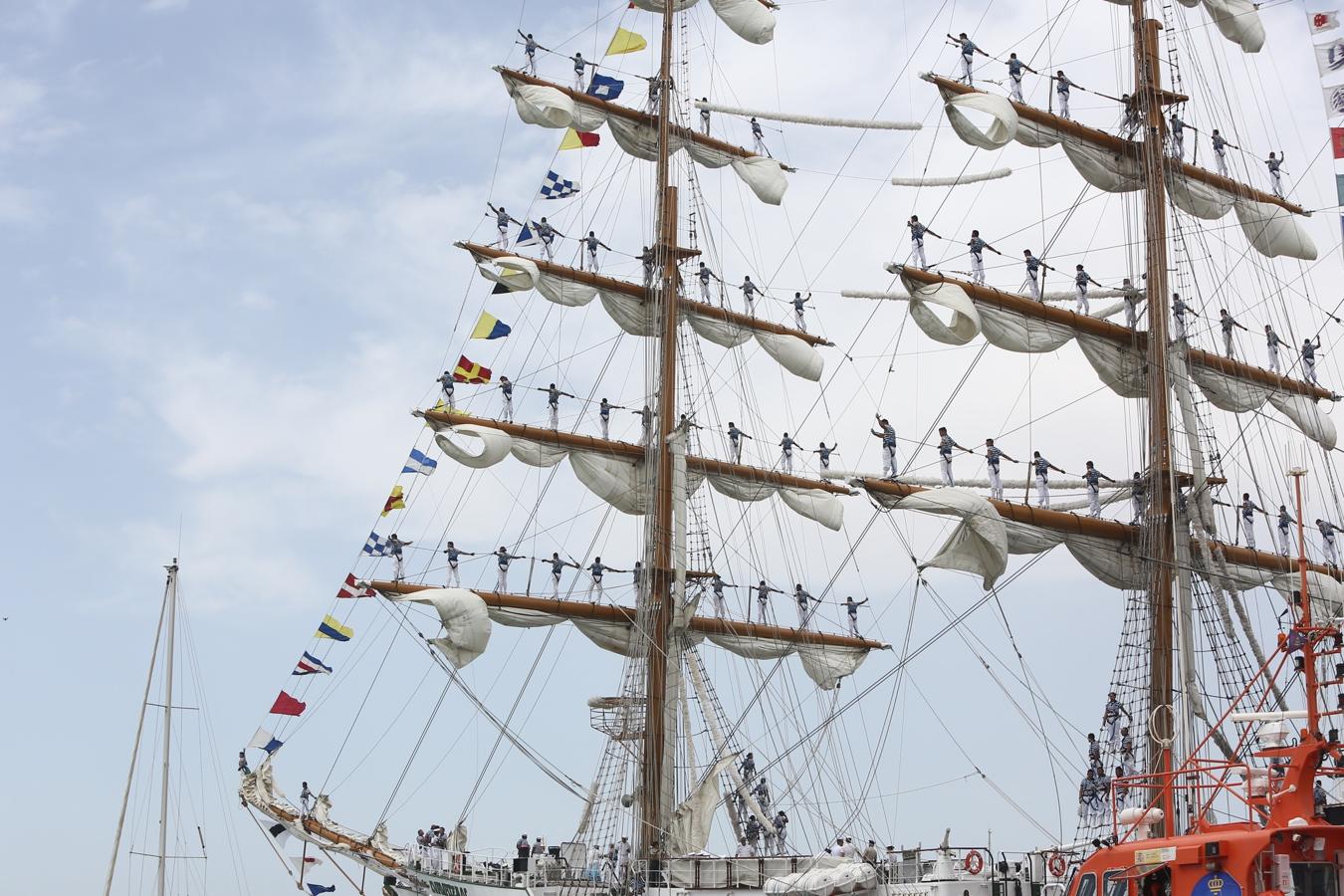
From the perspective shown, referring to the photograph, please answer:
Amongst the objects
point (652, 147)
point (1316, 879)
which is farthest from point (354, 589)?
point (1316, 879)

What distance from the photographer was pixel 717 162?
55.0m

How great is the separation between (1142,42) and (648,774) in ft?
76.9

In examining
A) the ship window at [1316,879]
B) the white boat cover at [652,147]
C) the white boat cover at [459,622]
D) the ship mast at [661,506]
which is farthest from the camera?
the white boat cover at [652,147]

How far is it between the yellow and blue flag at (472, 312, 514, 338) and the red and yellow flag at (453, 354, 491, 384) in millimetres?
849

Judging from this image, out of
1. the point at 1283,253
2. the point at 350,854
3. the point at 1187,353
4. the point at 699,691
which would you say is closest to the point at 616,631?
the point at 699,691

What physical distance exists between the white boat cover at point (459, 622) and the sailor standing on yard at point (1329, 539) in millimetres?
21888

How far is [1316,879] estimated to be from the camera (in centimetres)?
2266

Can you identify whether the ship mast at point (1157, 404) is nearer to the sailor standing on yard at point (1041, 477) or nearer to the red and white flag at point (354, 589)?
the sailor standing on yard at point (1041, 477)

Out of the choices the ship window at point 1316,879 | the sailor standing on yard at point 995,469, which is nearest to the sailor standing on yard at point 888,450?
the sailor standing on yard at point 995,469

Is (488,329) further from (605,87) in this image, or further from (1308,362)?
(1308,362)

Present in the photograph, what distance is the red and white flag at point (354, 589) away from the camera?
161ft

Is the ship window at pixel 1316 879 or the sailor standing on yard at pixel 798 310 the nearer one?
the ship window at pixel 1316 879

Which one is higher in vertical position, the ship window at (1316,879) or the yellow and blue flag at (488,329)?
the yellow and blue flag at (488,329)

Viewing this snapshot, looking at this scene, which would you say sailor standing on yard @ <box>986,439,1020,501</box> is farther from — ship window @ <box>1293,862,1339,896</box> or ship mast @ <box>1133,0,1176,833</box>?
ship window @ <box>1293,862,1339,896</box>
